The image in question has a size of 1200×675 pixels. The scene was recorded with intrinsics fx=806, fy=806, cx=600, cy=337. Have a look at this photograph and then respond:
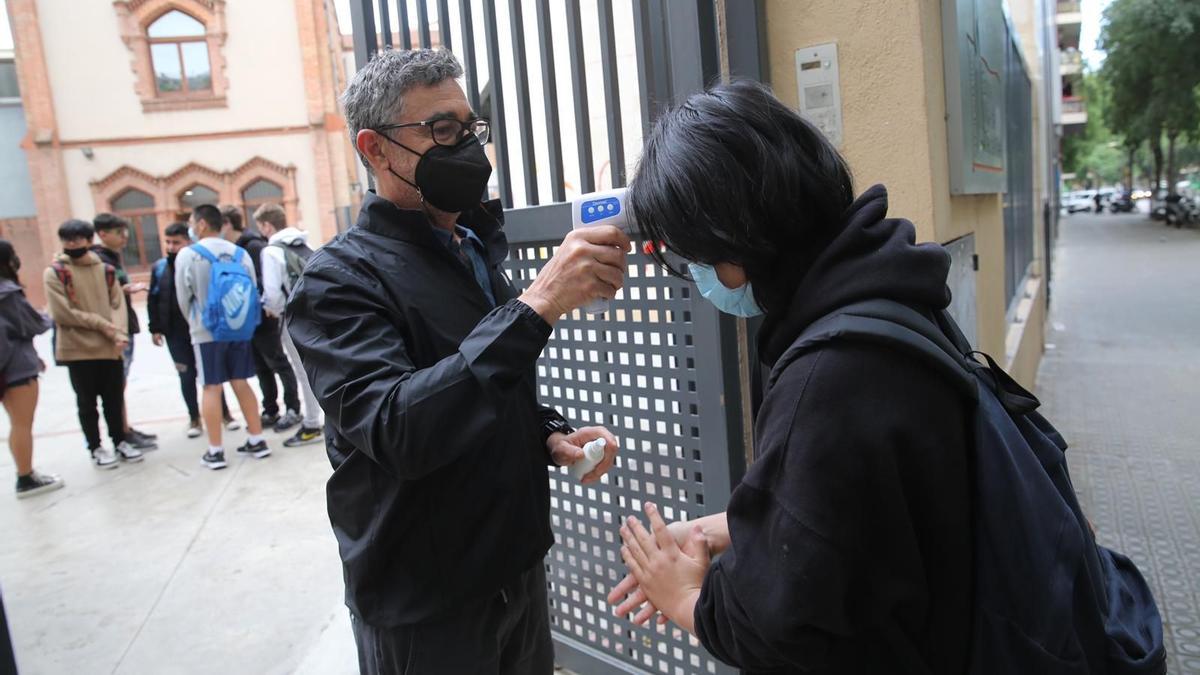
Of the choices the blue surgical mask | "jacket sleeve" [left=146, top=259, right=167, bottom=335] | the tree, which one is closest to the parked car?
the tree

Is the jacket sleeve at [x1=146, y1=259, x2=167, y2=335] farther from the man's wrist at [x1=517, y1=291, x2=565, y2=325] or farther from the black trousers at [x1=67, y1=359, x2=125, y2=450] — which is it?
the man's wrist at [x1=517, y1=291, x2=565, y2=325]

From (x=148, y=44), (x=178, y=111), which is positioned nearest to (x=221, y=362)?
(x=178, y=111)

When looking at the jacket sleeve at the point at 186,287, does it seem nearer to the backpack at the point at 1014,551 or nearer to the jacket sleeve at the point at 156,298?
the jacket sleeve at the point at 156,298

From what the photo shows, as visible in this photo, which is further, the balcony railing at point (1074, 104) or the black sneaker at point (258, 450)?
the balcony railing at point (1074, 104)

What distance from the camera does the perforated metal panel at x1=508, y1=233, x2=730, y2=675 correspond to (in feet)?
7.97

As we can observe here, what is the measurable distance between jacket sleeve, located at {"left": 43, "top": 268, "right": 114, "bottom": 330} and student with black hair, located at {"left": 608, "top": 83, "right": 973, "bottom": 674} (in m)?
6.02

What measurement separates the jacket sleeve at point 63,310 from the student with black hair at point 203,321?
61 centimetres

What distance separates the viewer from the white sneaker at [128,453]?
6.59 m

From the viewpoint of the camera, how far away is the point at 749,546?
1163mm

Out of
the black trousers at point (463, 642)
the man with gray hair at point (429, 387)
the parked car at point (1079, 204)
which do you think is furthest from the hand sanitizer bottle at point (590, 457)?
the parked car at point (1079, 204)

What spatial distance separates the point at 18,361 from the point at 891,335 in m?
6.37

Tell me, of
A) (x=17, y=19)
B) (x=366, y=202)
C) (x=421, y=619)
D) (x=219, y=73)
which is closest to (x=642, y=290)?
(x=366, y=202)

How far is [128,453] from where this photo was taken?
6.60 metres

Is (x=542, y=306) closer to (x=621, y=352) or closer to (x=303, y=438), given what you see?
(x=621, y=352)
